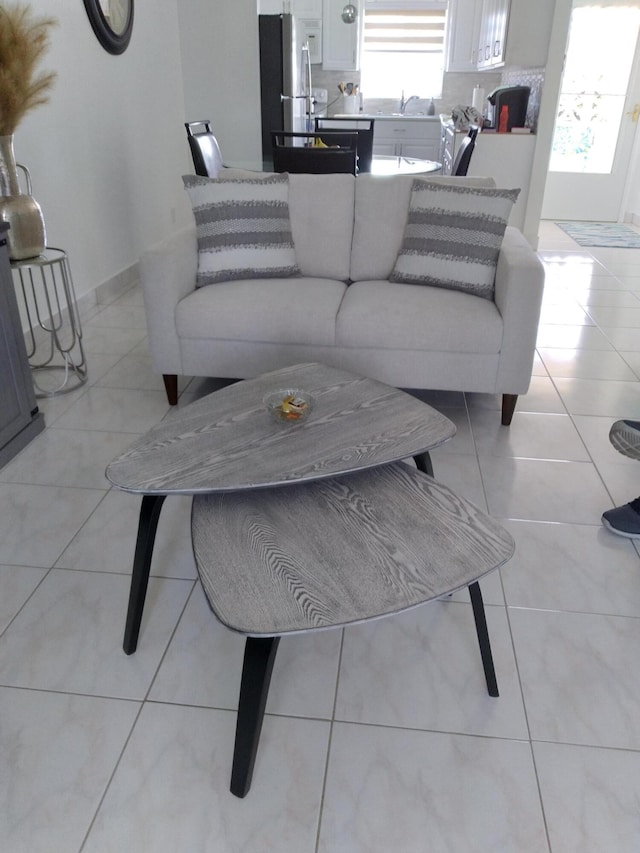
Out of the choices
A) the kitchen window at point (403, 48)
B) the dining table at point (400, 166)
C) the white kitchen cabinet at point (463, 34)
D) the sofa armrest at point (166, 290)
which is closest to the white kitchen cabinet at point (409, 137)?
the kitchen window at point (403, 48)

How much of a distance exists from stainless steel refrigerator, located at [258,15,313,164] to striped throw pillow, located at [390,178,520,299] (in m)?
3.28

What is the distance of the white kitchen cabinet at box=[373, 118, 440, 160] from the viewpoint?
7242 millimetres

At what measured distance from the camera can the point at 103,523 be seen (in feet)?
6.53

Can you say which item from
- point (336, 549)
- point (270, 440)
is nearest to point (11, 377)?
point (270, 440)

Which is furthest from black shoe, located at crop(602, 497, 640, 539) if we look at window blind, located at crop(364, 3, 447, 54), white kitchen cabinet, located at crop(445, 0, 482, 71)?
window blind, located at crop(364, 3, 447, 54)

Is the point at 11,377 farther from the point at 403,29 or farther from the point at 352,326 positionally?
the point at 403,29

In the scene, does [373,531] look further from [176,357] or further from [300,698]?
[176,357]

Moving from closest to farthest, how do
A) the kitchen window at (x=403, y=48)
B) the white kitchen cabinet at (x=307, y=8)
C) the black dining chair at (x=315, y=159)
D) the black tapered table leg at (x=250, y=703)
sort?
the black tapered table leg at (x=250, y=703) → the black dining chair at (x=315, y=159) → the white kitchen cabinet at (x=307, y=8) → the kitchen window at (x=403, y=48)

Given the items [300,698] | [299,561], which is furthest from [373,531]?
[300,698]

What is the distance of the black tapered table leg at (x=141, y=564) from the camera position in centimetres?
146

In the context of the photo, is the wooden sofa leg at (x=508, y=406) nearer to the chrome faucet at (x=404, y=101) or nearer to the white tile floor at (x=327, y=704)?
the white tile floor at (x=327, y=704)

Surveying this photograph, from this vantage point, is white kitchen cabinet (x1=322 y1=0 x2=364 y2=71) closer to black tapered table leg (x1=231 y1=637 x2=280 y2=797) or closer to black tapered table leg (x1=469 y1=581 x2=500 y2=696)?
black tapered table leg (x1=469 y1=581 x2=500 y2=696)

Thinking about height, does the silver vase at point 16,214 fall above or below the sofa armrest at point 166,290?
above

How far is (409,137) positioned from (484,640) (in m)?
7.03
